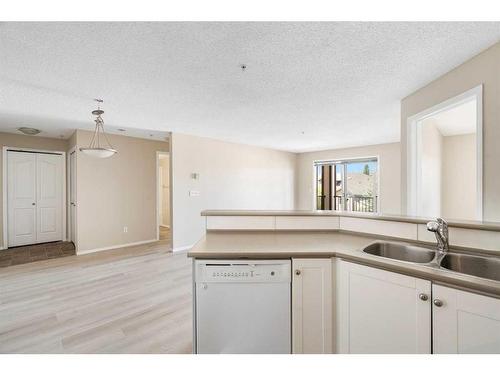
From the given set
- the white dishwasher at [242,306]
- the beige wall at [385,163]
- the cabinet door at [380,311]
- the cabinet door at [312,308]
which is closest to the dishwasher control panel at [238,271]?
the white dishwasher at [242,306]

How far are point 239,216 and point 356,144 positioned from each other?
5313 millimetres

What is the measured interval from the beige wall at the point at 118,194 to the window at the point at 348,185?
16.1 ft

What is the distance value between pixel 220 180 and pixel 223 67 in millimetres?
3615

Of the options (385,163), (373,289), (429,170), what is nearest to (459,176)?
(429,170)

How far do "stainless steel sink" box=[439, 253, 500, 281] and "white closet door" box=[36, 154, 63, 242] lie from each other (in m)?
6.75

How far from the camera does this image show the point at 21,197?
4898 millimetres

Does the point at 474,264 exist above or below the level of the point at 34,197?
below

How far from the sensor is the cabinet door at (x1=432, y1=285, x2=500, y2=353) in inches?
39.7

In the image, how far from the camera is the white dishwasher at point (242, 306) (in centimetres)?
147

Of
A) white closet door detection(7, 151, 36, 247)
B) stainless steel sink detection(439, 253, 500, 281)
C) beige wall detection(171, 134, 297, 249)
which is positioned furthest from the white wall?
white closet door detection(7, 151, 36, 247)

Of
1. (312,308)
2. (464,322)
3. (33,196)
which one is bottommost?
(312,308)

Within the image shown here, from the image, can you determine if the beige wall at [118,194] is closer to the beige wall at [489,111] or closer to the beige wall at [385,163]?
the beige wall at [385,163]

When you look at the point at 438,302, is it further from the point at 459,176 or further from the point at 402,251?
the point at 459,176
